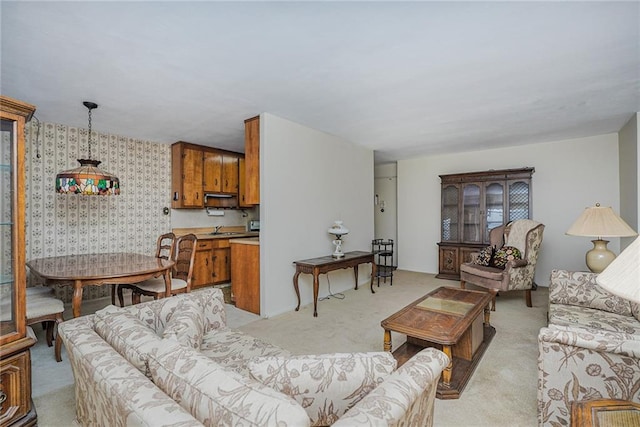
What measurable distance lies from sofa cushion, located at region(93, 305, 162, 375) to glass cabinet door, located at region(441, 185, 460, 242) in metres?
5.32

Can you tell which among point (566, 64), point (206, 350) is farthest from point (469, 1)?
point (206, 350)

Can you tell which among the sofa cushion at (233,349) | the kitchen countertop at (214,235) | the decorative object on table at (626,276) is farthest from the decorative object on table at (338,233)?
the decorative object on table at (626,276)

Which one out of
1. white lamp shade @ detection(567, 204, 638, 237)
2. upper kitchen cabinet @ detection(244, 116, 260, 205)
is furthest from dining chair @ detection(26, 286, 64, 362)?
white lamp shade @ detection(567, 204, 638, 237)

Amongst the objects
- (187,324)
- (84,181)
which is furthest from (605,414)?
(84,181)

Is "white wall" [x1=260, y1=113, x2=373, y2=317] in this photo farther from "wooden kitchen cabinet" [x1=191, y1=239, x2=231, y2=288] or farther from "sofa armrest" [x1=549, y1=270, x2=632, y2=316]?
"sofa armrest" [x1=549, y1=270, x2=632, y2=316]

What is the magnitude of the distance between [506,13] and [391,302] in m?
3.37

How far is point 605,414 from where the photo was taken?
1046 mm

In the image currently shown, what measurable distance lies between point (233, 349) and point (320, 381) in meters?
0.91

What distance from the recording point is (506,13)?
1.77m

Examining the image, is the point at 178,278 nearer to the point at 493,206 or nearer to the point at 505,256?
the point at 505,256

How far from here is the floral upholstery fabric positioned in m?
0.82

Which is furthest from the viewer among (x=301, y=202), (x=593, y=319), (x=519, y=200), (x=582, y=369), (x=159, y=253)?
(x=519, y=200)

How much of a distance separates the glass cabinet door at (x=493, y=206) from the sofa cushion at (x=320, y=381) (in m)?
4.96

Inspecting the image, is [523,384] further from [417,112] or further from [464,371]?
[417,112]
